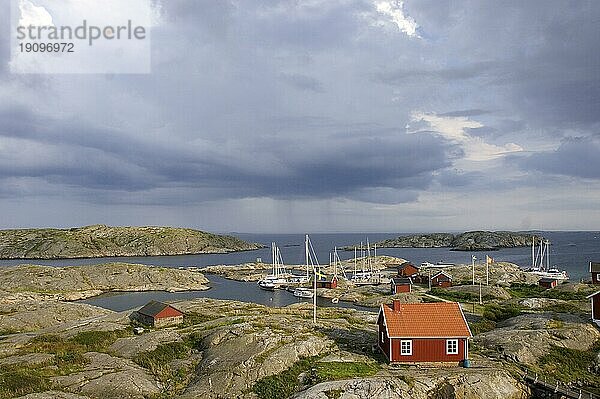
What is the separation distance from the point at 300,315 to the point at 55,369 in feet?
101

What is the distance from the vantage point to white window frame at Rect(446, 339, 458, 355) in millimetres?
40094

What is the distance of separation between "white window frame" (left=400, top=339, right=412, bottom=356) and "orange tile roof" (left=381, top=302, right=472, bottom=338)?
1.55ft

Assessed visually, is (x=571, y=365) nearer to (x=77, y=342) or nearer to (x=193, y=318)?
(x=193, y=318)

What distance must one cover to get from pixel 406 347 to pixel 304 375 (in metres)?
9.18

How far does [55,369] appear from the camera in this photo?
4100 cm

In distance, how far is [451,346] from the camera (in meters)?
40.2

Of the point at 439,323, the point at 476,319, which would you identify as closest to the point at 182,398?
the point at 439,323

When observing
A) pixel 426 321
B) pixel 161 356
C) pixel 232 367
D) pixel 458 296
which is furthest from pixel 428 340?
pixel 458 296

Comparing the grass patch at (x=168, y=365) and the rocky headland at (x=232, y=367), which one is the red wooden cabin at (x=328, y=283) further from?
the grass patch at (x=168, y=365)

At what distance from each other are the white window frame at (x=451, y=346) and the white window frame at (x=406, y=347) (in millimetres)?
3168

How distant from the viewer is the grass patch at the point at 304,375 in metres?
35.5

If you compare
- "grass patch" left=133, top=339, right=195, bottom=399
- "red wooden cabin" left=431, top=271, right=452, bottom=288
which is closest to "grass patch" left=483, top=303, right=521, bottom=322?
"red wooden cabin" left=431, top=271, right=452, bottom=288

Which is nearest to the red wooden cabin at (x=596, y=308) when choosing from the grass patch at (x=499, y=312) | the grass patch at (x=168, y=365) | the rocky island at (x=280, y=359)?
the rocky island at (x=280, y=359)

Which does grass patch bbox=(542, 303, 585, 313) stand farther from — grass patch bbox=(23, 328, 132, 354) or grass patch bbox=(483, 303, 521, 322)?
grass patch bbox=(23, 328, 132, 354)
